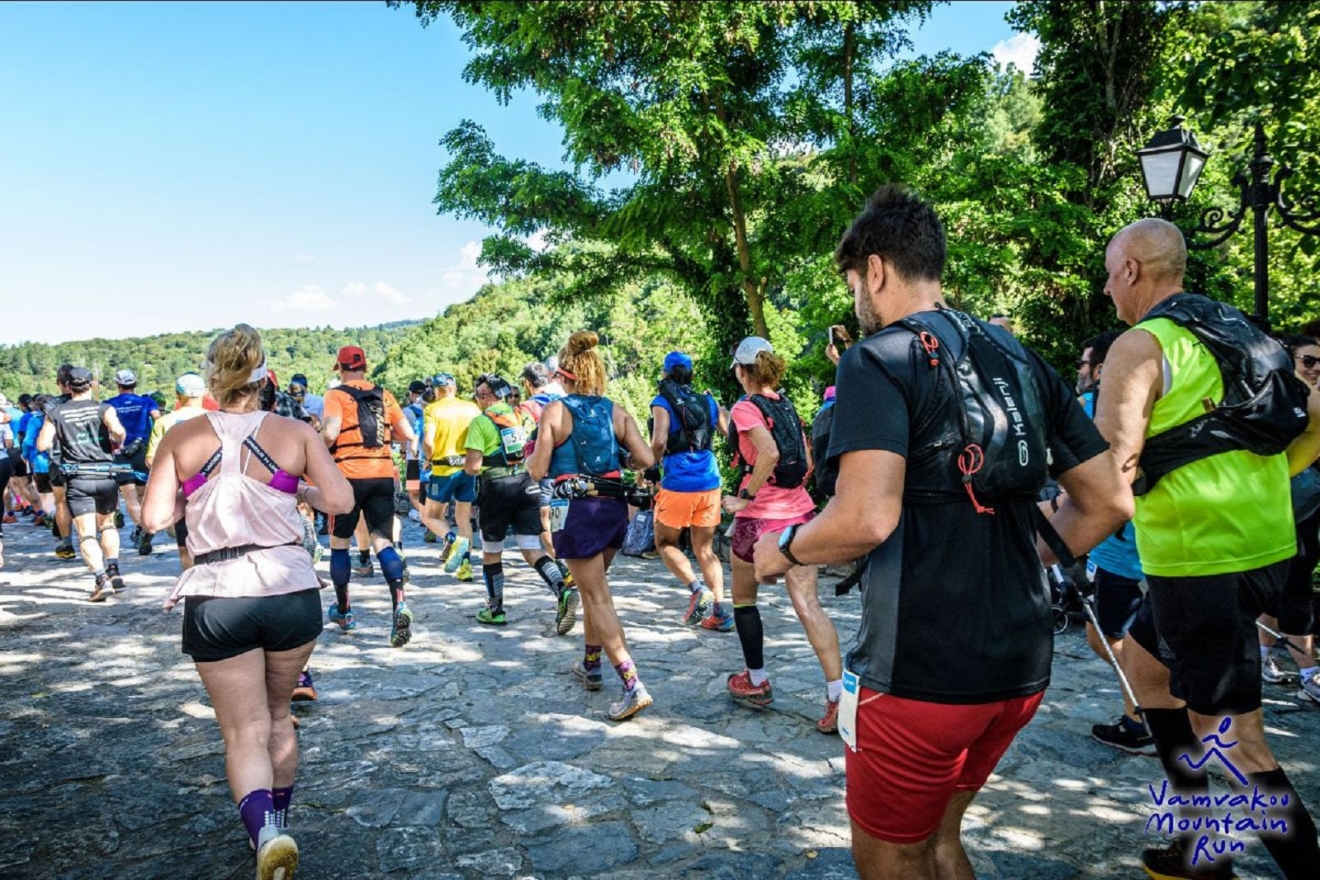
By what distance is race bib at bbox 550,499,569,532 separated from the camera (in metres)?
4.68

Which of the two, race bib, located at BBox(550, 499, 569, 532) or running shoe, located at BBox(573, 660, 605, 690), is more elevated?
race bib, located at BBox(550, 499, 569, 532)

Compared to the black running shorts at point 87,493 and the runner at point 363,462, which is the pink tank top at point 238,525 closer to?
the runner at point 363,462

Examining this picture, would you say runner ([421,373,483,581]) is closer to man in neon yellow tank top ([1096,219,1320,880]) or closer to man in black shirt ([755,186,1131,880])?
man in neon yellow tank top ([1096,219,1320,880])

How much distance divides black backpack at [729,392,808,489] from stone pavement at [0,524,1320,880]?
1.36 meters

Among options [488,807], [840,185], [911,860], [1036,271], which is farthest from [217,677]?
[1036,271]

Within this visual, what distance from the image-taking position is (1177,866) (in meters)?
2.88

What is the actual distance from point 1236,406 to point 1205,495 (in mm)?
294

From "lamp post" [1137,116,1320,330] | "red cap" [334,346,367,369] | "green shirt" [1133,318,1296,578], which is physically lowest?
"green shirt" [1133,318,1296,578]

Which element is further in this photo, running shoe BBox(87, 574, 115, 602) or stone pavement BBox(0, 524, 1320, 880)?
running shoe BBox(87, 574, 115, 602)

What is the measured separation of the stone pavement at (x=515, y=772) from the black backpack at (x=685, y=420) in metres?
1.52

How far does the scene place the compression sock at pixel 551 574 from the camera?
6.46 meters

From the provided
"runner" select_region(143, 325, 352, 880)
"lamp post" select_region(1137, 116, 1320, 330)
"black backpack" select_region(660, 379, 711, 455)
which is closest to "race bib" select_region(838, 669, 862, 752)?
"runner" select_region(143, 325, 352, 880)

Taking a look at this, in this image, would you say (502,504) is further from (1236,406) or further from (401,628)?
(1236,406)

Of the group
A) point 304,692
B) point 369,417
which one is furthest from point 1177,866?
point 369,417
